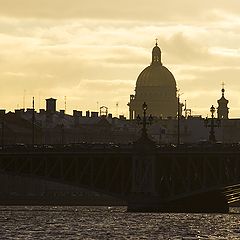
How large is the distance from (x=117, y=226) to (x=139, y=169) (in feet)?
84.5

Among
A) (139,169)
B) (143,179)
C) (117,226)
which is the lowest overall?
(117,226)

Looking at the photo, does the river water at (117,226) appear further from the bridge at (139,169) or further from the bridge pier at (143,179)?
the bridge at (139,169)

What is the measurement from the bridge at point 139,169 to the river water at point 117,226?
2.07 meters

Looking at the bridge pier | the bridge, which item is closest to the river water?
the bridge pier

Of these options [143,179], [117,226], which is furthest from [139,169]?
[117,226]

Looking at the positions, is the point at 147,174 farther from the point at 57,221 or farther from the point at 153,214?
the point at 57,221

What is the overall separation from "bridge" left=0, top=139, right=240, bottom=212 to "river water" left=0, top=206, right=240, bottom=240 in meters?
2.07

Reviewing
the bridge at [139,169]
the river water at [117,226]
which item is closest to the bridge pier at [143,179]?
the bridge at [139,169]

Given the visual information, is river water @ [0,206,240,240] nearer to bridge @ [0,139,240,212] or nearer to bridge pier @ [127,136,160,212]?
bridge pier @ [127,136,160,212]

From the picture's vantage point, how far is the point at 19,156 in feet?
536

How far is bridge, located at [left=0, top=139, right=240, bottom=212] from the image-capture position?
156 metres

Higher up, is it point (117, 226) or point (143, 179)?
point (143, 179)

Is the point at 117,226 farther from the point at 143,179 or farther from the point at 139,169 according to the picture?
the point at 139,169

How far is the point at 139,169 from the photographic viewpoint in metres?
161
